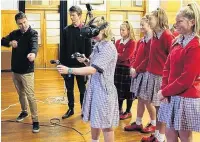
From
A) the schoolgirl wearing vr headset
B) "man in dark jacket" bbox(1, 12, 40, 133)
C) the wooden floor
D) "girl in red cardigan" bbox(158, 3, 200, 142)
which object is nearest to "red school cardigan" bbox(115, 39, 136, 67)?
the wooden floor

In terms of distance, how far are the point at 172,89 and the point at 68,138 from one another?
1.56 m

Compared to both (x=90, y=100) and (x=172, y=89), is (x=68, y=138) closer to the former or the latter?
(x=90, y=100)

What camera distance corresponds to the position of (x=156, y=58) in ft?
9.55

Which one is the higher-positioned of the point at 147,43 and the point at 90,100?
the point at 147,43

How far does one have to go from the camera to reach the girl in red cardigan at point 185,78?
203cm

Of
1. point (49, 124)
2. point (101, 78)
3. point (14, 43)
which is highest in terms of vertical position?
point (14, 43)

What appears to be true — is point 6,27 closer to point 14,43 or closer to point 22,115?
point 22,115

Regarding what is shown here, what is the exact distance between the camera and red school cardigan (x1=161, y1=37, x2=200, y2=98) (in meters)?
2.02

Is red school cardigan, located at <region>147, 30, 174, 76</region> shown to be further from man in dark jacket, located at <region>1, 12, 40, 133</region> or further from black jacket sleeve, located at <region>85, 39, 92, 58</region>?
man in dark jacket, located at <region>1, 12, 40, 133</region>

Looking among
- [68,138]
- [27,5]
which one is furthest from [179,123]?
[27,5]

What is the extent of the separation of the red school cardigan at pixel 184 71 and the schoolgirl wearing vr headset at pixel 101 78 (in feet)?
1.42

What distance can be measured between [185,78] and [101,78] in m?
0.62

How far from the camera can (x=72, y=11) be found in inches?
144

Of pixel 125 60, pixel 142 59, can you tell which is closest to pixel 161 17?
pixel 142 59
